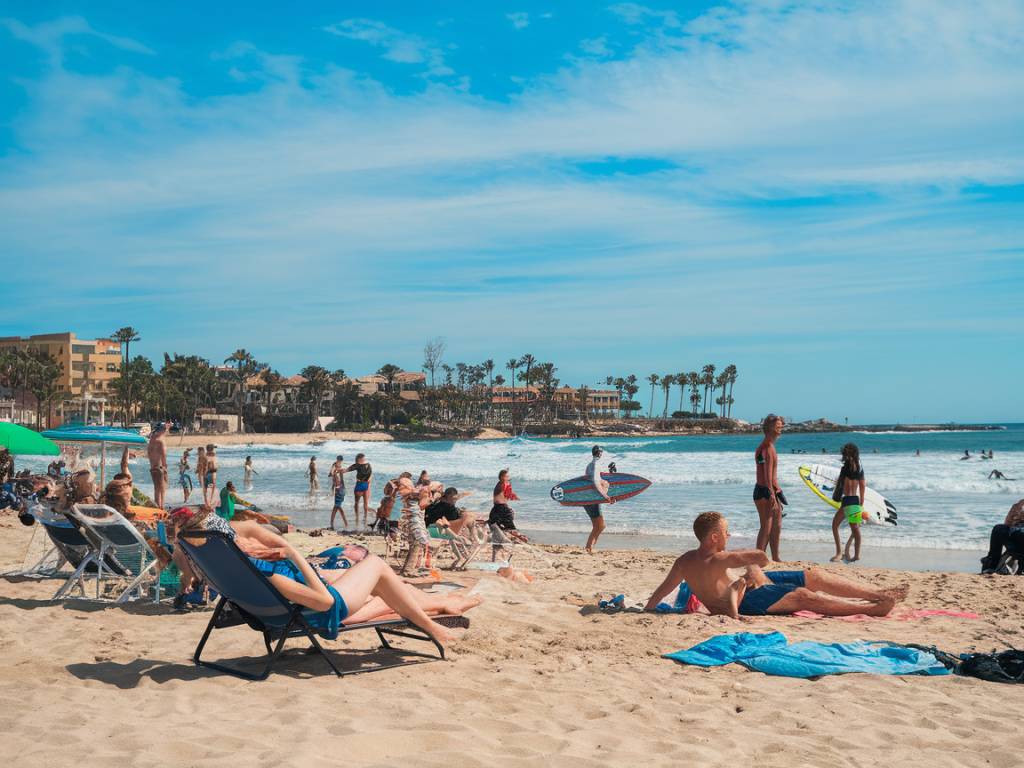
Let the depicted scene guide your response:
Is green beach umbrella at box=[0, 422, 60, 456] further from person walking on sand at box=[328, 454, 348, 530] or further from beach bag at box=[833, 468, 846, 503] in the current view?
beach bag at box=[833, 468, 846, 503]

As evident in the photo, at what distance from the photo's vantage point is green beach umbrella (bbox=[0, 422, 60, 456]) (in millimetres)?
12102

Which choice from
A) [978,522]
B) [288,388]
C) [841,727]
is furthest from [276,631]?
[288,388]

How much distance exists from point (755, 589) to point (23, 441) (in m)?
9.99

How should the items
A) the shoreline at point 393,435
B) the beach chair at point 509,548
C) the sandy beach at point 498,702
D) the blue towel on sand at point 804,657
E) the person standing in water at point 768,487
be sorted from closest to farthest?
the sandy beach at point 498,702 < the blue towel on sand at point 804,657 < the person standing in water at point 768,487 < the beach chair at point 509,548 < the shoreline at point 393,435

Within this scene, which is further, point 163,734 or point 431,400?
point 431,400

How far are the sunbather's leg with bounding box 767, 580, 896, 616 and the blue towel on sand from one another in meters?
0.90

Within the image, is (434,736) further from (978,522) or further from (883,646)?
(978,522)

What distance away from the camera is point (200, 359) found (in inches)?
4134

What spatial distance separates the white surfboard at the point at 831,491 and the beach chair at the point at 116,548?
968 centimetres

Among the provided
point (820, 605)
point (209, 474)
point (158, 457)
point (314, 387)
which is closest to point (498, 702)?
point (820, 605)

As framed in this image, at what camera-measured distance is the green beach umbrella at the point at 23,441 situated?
1210 cm

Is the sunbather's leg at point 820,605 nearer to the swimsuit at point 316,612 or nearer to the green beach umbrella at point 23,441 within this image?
the swimsuit at point 316,612

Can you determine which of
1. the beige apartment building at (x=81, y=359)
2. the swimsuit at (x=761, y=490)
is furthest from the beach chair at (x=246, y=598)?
the beige apartment building at (x=81, y=359)

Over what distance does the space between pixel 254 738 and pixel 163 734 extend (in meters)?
0.36
